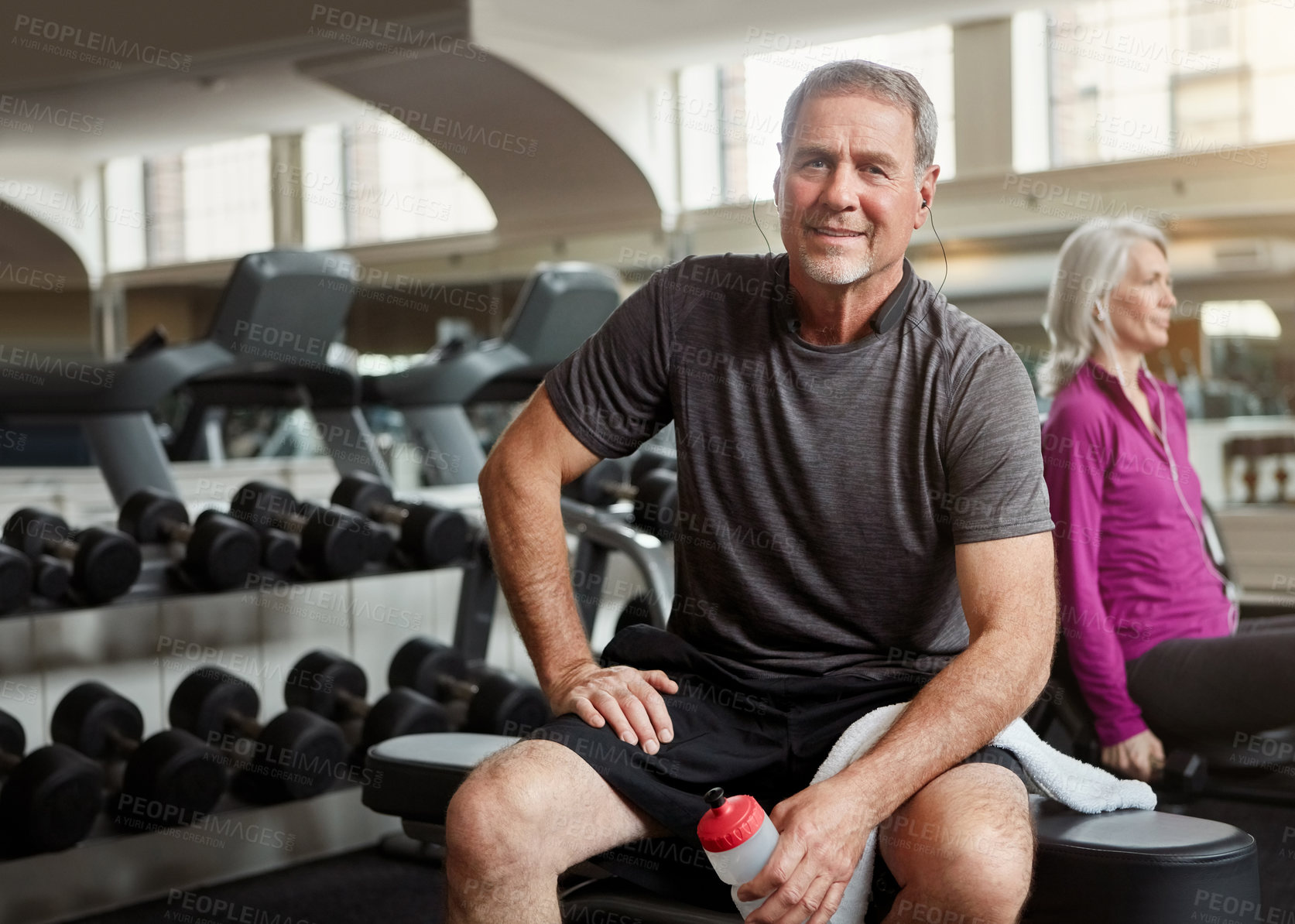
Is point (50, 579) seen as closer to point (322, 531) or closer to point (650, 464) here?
point (322, 531)

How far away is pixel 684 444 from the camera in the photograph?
1487 millimetres

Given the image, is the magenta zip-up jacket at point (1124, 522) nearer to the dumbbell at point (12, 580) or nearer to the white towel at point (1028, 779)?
the white towel at point (1028, 779)

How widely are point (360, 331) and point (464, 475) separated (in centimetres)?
724

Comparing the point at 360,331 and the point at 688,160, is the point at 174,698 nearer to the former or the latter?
the point at 688,160

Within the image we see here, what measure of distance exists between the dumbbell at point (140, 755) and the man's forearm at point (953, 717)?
147 cm

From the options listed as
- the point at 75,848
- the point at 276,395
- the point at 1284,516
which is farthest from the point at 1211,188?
the point at 75,848

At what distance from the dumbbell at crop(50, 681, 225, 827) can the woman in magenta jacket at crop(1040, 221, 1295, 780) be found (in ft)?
4.89

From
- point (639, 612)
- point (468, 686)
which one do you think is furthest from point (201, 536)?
point (639, 612)

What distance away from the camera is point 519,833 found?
1.20 metres

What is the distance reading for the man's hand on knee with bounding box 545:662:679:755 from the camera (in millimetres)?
1329

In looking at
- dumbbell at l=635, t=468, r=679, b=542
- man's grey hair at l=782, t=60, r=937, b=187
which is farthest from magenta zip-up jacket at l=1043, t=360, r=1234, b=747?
dumbbell at l=635, t=468, r=679, b=542

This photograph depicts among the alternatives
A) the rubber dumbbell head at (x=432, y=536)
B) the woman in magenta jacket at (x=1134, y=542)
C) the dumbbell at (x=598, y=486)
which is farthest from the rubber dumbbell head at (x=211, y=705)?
the woman in magenta jacket at (x=1134, y=542)

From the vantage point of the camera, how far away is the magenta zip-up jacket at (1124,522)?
6.33ft

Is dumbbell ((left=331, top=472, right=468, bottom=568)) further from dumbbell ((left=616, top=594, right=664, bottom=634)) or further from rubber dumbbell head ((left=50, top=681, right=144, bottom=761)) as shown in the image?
rubber dumbbell head ((left=50, top=681, right=144, bottom=761))
